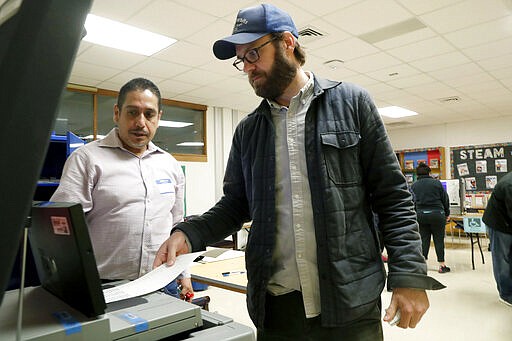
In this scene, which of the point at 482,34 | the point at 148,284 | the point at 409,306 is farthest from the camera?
the point at 482,34

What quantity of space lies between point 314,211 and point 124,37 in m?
3.50

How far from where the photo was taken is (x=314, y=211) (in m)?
1.04

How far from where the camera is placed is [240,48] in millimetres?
1152

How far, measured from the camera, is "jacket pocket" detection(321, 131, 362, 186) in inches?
41.2

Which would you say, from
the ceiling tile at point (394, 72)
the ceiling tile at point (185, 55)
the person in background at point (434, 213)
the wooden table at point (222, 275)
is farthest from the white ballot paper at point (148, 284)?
the person in background at point (434, 213)

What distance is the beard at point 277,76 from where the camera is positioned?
1.13m

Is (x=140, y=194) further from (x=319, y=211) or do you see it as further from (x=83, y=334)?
(x=83, y=334)

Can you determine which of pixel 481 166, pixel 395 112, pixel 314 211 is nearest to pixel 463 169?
pixel 481 166

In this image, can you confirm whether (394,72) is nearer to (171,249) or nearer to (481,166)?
(171,249)

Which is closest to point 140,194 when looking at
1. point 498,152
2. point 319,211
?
point 319,211

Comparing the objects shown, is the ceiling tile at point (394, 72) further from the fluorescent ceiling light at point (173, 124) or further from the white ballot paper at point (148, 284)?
the white ballot paper at point (148, 284)

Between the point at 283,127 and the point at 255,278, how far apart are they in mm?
465

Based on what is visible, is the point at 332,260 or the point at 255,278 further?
the point at 255,278

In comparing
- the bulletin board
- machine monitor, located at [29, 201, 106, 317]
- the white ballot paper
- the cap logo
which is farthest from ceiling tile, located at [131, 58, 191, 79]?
the bulletin board
